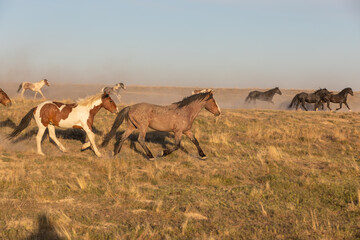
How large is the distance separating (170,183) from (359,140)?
10037 mm

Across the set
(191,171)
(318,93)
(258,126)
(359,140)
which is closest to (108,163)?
(191,171)

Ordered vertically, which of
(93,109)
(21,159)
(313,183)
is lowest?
(21,159)

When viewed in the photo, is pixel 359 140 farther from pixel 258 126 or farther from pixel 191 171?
pixel 191 171

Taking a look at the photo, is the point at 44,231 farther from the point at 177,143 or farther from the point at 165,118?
the point at 165,118

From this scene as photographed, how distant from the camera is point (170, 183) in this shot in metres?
8.24

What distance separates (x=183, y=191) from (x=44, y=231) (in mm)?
3003

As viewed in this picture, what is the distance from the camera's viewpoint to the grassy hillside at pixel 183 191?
5.43m

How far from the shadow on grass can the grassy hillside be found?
0.7 inches

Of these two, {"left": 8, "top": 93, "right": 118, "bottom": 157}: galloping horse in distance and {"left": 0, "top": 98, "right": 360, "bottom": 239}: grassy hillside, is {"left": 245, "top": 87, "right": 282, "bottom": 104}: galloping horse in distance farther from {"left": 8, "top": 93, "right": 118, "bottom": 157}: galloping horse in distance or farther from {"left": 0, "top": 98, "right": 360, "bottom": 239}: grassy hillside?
{"left": 8, "top": 93, "right": 118, "bottom": 157}: galloping horse in distance

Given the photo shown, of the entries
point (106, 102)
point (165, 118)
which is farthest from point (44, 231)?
point (106, 102)

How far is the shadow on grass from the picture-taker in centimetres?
505

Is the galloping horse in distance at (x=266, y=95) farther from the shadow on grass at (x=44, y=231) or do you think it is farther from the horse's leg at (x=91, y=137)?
the shadow on grass at (x=44, y=231)

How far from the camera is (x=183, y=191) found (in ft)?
24.4

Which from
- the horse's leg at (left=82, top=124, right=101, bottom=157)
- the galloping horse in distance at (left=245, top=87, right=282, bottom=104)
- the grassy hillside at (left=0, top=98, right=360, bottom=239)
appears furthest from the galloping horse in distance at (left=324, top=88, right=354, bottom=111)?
the horse's leg at (left=82, top=124, right=101, bottom=157)
